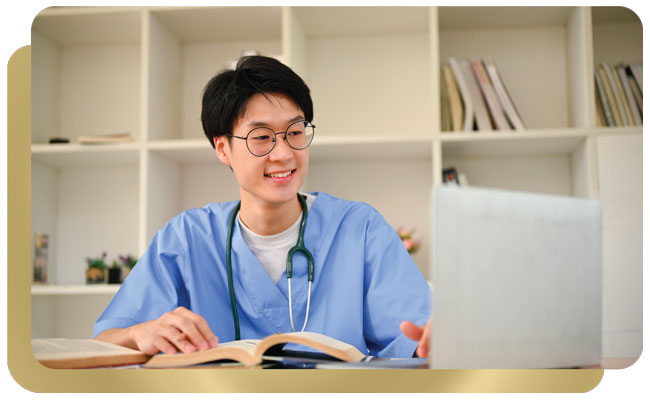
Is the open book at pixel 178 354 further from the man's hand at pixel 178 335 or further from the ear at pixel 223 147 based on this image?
the ear at pixel 223 147

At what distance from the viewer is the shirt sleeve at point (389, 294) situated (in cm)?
122

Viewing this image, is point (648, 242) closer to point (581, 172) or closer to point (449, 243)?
point (581, 172)

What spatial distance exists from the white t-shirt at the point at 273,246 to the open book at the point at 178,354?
388 millimetres

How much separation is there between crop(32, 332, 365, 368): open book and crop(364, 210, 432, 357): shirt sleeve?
29cm

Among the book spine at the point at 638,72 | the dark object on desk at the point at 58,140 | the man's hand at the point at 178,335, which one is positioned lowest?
the man's hand at the point at 178,335

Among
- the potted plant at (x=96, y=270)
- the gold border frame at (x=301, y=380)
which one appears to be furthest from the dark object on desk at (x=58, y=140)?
the gold border frame at (x=301, y=380)

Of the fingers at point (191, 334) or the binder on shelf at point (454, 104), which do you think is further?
the binder on shelf at point (454, 104)

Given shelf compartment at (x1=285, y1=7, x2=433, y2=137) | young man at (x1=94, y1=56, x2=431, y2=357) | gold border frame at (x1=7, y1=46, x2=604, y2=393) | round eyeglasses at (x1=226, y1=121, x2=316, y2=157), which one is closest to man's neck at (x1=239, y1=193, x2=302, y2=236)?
young man at (x1=94, y1=56, x2=431, y2=357)

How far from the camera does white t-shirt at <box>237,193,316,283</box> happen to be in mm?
1366

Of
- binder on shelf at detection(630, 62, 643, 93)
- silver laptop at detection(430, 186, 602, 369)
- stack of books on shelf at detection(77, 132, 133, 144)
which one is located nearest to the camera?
silver laptop at detection(430, 186, 602, 369)

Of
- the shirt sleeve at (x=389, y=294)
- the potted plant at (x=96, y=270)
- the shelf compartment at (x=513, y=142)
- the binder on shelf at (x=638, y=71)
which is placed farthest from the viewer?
the potted plant at (x=96, y=270)

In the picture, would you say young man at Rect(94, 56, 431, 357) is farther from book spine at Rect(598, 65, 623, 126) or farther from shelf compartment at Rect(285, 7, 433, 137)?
book spine at Rect(598, 65, 623, 126)

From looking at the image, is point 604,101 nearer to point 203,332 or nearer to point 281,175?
point 281,175

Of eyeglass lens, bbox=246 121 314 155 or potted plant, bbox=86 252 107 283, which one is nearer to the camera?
eyeglass lens, bbox=246 121 314 155
